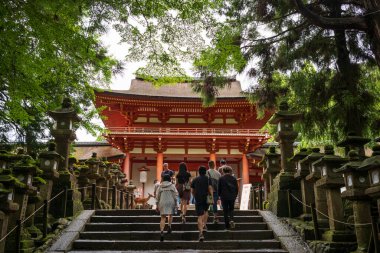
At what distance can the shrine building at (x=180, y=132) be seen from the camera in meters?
20.3

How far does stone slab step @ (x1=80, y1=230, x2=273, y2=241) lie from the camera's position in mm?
7262

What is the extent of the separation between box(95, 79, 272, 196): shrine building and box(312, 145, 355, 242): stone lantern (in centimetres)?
1377

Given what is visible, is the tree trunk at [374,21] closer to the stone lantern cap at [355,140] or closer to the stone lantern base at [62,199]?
the stone lantern cap at [355,140]

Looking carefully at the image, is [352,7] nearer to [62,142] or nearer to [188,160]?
[62,142]

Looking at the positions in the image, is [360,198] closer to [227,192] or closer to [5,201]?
[227,192]

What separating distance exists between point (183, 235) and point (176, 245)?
1.52ft

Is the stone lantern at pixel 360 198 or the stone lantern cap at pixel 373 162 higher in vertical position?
the stone lantern cap at pixel 373 162

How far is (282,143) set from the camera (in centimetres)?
908

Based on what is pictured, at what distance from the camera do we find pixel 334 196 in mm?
6309

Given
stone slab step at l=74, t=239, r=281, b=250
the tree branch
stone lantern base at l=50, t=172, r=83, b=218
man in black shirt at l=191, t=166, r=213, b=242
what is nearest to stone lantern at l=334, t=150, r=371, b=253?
stone slab step at l=74, t=239, r=281, b=250

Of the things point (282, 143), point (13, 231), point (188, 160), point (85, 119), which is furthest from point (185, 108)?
point (13, 231)

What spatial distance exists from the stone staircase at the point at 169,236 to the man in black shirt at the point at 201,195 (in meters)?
0.39

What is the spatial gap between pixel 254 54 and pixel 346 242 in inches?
182

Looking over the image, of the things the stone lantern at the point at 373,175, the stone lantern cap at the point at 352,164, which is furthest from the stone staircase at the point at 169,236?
the stone lantern at the point at 373,175
